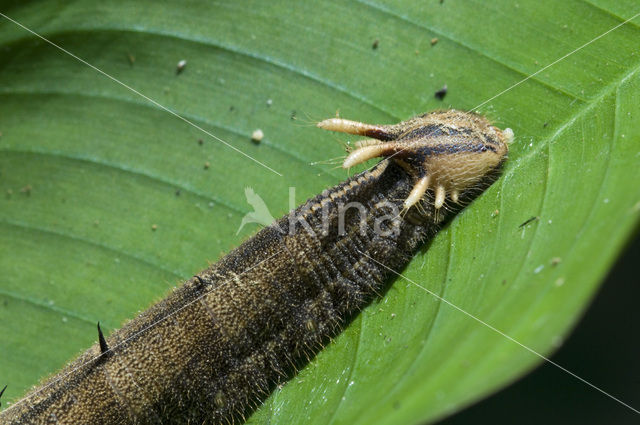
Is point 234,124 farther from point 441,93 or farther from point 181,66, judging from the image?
point 441,93

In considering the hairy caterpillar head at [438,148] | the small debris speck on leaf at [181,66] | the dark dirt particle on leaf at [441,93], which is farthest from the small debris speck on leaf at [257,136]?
the dark dirt particle on leaf at [441,93]

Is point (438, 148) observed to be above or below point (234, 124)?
above

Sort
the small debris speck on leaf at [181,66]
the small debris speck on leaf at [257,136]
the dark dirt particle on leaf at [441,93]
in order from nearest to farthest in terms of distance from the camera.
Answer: the dark dirt particle on leaf at [441,93]
the small debris speck on leaf at [257,136]
the small debris speck on leaf at [181,66]

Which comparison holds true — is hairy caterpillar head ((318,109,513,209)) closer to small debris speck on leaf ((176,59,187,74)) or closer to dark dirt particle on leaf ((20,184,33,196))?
small debris speck on leaf ((176,59,187,74))

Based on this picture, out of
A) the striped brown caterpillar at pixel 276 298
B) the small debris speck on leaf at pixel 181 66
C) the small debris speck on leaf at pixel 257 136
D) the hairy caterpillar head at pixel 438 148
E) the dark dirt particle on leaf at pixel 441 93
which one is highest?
the dark dirt particle on leaf at pixel 441 93

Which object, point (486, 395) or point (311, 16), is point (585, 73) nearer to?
point (311, 16)

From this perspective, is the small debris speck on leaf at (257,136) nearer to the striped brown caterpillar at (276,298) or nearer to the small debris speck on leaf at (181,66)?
the striped brown caterpillar at (276,298)

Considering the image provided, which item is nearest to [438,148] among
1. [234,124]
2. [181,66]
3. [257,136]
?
[257,136]
